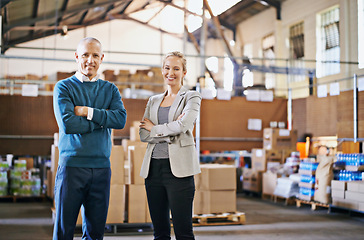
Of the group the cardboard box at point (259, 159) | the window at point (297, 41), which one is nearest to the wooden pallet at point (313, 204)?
the cardboard box at point (259, 159)

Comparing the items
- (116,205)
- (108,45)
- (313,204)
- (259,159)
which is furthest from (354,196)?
(108,45)

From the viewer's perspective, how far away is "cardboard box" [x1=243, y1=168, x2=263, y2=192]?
881 centimetres

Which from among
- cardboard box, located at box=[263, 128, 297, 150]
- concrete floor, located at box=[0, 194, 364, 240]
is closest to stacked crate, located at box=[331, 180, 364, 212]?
concrete floor, located at box=[0, 194, 364, 240]

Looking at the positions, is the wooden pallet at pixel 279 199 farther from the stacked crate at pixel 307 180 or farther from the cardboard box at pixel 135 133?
the cardboard box at pixel 135 133

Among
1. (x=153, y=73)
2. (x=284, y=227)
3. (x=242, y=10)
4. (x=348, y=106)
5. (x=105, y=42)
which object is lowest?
(x=284, y=227)

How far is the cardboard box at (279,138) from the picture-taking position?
8.40 m

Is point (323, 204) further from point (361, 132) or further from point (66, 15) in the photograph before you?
point (66, 15)

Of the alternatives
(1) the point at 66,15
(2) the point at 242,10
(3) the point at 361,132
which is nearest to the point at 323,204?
(3) the point at 361,132

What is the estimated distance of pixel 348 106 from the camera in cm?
737

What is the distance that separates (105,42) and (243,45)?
6379 mm

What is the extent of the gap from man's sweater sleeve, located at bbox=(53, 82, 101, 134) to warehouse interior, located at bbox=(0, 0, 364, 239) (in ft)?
7.81

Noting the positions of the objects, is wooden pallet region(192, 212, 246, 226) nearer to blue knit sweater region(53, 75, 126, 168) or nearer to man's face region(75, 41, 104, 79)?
blue knit sweater region(53, 75, 126, 168)

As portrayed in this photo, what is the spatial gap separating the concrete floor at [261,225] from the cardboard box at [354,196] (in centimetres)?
30

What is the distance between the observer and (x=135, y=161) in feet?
15.5
